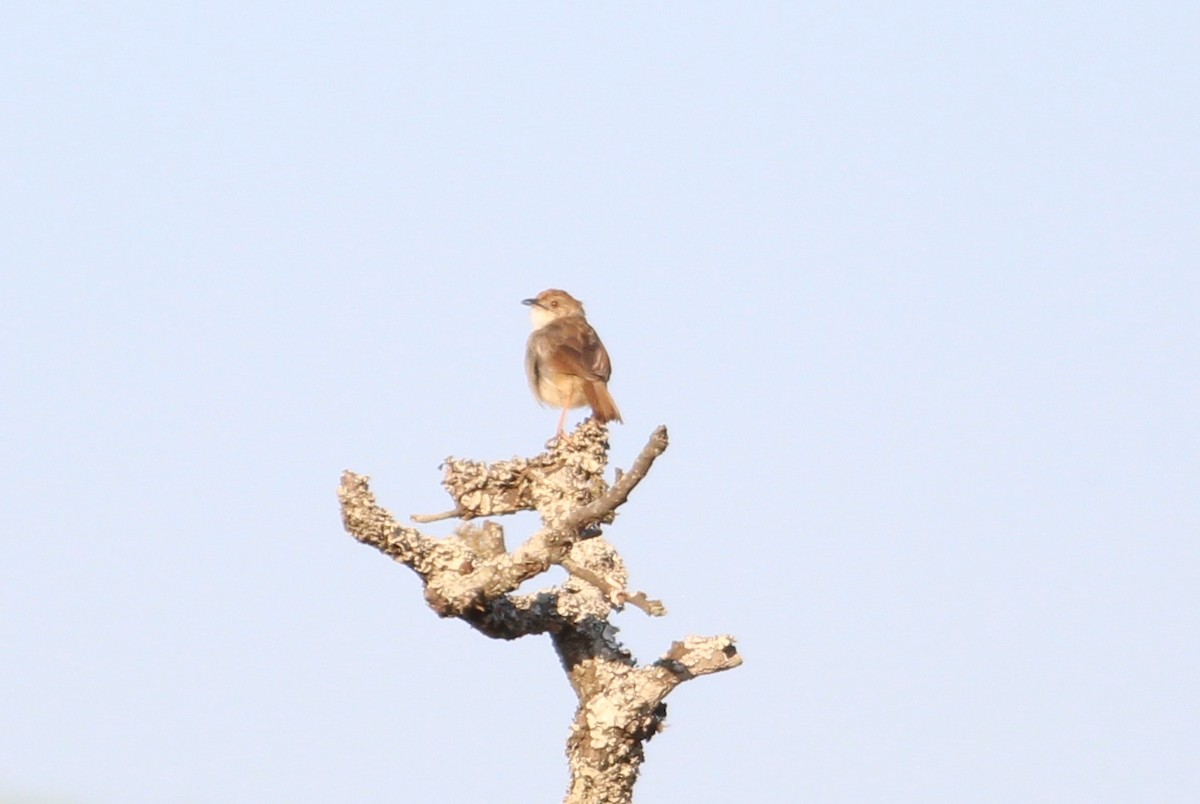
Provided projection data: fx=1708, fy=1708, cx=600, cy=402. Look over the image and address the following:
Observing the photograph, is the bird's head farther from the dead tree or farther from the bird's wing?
the dead tree

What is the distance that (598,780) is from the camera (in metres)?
7.49

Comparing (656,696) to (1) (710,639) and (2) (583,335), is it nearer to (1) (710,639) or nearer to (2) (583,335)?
(1) (710,639)

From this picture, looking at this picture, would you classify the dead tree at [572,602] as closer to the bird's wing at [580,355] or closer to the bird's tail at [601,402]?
the bird's tail at [601,402]

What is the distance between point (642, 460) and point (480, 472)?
5.07ft

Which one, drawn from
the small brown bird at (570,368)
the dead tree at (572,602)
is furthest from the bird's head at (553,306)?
the dead tree at (572,602)

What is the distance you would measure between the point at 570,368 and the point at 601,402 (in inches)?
17.5

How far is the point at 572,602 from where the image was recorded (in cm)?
768

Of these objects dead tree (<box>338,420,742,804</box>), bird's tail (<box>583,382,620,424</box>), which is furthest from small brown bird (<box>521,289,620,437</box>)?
dead tree (<box>338,420,742,804</box>)

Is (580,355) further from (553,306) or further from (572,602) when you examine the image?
(572,602)

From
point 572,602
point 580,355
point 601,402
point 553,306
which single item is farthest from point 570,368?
point 572,602

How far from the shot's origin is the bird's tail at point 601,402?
10.3 metres

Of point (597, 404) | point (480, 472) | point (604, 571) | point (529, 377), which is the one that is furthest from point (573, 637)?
point (529, 377)

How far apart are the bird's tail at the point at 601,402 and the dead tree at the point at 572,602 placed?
2.41 metres

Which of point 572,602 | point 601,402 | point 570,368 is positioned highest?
point 570,368
